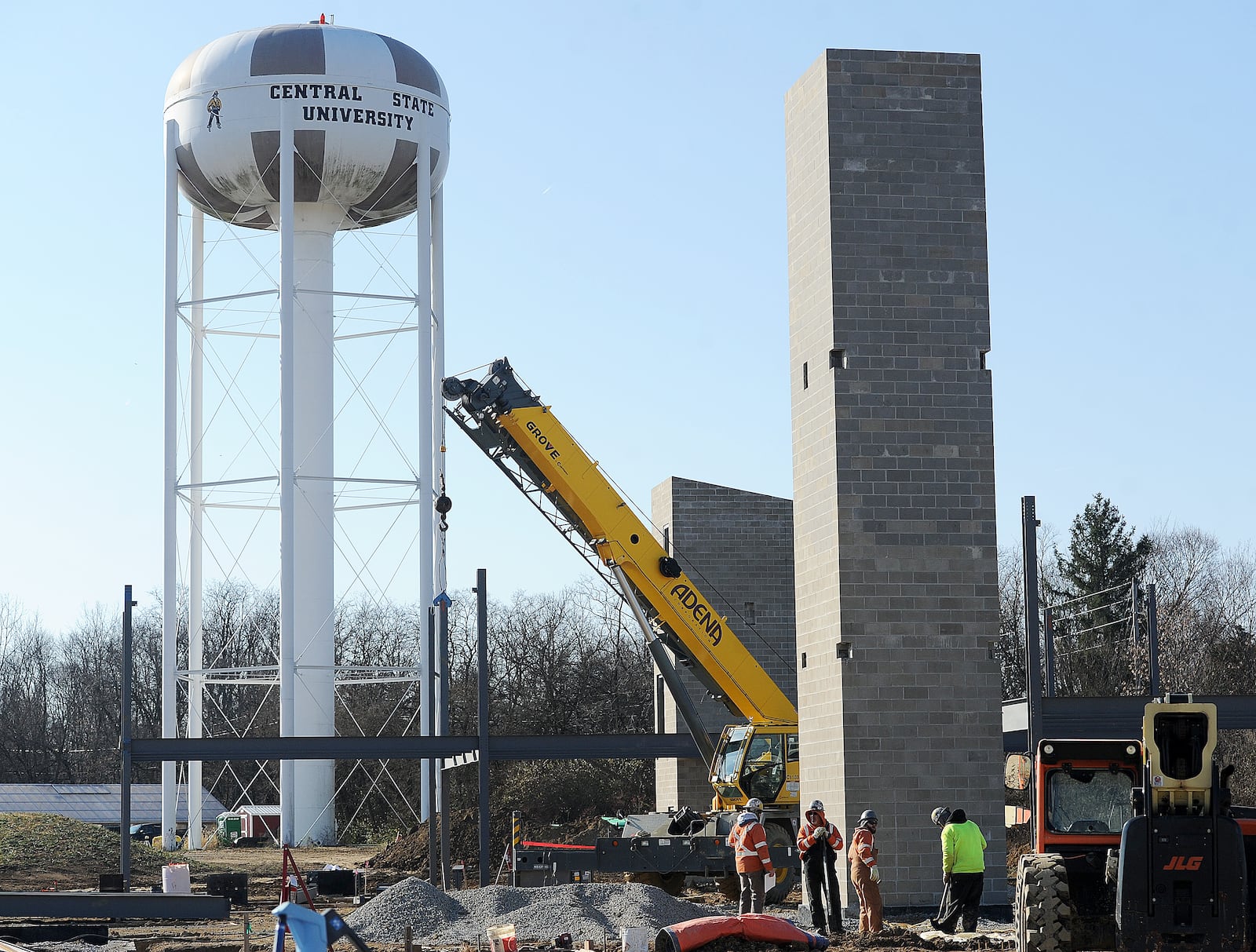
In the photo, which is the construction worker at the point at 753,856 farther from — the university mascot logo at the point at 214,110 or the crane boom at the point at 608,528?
the university mascot logo at the point at 214,110

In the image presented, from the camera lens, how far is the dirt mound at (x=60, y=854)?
35406 mm

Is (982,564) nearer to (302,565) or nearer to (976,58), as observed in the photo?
(976,58)

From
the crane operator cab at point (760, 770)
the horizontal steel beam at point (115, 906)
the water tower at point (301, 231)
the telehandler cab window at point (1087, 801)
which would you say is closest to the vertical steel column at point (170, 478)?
the water tower at point (301, 231)

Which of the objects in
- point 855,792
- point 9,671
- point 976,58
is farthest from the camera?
point 9,671

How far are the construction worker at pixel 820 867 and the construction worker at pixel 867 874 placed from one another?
0.94 ft

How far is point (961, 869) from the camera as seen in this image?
20078mm

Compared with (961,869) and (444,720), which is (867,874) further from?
(444,720)

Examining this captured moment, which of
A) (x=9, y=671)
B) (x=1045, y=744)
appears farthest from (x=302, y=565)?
(x=9, y=671)

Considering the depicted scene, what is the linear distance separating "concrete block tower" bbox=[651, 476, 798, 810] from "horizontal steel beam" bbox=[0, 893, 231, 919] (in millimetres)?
19463

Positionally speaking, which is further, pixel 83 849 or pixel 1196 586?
pixel 1196 586

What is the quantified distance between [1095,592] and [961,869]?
43.6 m

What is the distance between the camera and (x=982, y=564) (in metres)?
25.0

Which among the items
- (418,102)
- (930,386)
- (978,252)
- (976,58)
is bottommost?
(930,386)

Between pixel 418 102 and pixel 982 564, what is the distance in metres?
21.3
